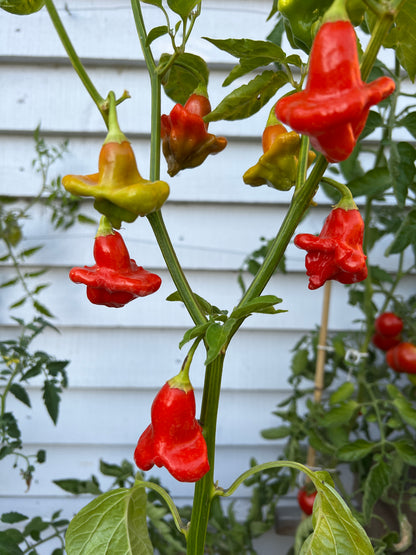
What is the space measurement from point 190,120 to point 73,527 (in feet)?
1.39

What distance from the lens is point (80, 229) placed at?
4.26 ft

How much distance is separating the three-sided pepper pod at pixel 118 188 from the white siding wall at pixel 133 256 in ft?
2.74

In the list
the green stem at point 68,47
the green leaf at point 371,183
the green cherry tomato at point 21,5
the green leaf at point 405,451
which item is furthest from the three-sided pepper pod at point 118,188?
the green leaf at point 405,451

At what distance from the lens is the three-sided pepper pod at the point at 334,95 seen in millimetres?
329

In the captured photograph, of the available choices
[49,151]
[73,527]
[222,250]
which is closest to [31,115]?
[49,151]

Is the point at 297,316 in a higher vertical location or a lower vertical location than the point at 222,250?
lower

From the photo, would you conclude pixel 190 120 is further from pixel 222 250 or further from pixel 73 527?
pixel 222 250

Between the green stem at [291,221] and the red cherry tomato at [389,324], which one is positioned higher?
the red cherry tomato at [389,324]

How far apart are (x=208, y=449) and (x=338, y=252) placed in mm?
223

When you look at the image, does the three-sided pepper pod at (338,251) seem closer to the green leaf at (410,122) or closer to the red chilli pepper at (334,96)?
the red chilli pepper at (334,96)

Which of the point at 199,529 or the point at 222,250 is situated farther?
the point at 222,250

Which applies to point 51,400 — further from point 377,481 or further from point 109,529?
point 377,481

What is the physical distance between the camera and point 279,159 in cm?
49

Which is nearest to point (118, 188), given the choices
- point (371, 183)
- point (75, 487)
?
point (371, 183)
